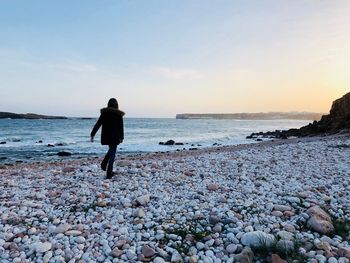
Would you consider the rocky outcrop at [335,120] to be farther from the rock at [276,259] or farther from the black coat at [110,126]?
the rock at [276,259]

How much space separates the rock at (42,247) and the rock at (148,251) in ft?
4.84

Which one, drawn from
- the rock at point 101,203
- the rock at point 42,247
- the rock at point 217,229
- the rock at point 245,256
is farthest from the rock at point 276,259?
the rock at point 101,203

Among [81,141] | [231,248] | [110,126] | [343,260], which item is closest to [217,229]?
[231,248]

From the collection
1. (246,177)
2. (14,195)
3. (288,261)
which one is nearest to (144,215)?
(288,261)

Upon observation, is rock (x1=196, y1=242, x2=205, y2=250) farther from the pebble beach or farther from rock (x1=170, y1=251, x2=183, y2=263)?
rock (x1=170, y1=251, x2=183, y2=263)

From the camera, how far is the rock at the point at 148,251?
17.4 ft

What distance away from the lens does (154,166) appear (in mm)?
12516

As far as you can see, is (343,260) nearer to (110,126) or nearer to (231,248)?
(231,248)

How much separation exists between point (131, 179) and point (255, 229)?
186 inches

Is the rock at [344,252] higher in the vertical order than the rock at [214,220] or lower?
lower

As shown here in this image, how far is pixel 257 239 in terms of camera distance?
18.4 feet

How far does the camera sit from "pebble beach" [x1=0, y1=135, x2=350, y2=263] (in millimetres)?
5379

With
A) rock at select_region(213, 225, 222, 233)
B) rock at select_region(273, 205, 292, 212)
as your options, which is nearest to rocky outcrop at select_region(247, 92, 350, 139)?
rock at select_region(273, 205, 292, 212)

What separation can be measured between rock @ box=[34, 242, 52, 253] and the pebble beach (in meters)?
0.02
